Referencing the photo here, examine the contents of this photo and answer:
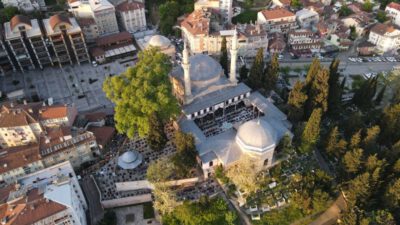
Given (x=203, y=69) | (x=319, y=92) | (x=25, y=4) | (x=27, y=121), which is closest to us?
(x=27, y=121)

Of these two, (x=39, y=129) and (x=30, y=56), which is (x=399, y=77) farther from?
(x=30, y=56)

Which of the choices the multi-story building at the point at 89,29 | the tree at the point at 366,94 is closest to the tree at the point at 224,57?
the tree at the point at 366,94

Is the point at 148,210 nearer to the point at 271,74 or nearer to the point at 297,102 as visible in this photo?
the point at 297,102

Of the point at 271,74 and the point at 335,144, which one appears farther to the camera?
the point at 271,74

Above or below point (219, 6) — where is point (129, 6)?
above

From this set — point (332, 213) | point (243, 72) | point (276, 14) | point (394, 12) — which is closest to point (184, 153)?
point (332, 213)

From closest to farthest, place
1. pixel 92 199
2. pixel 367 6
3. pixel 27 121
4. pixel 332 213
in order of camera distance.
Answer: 1. pixel 332 213
2. pixel 92 199
3. pixel 27 121
4. pixel 367 6

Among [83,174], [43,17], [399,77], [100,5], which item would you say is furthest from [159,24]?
[399,77]

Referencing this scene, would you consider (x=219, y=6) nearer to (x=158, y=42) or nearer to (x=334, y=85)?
(x=158, y=42)

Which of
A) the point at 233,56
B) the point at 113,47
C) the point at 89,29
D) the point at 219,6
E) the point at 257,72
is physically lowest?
the point at 113,47
